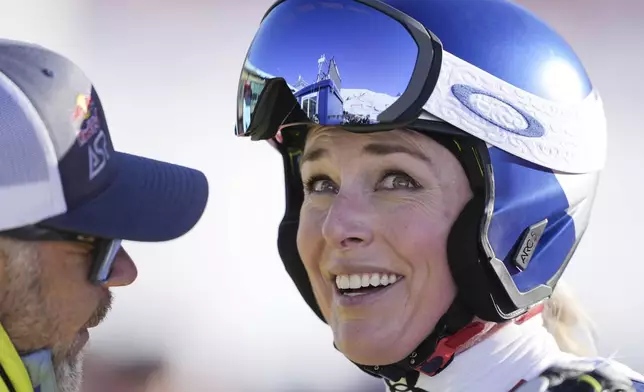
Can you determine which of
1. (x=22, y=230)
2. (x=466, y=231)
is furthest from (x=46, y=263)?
(x=466, y=231)

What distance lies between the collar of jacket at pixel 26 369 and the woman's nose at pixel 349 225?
1.74ft

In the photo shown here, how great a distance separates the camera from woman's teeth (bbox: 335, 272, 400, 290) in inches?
73.5

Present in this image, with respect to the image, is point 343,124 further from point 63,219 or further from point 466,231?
point 63,219

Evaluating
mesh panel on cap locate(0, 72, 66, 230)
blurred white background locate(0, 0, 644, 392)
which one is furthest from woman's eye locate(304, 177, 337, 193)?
blurred white background locate(0, 0, 644, 392)

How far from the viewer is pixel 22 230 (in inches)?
66.3

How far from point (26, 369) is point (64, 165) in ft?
1.13

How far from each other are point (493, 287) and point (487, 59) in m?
0.42

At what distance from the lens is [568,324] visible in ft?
7.41

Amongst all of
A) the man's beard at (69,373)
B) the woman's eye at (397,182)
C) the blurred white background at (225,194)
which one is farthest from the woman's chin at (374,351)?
the blurred white background at (225,194)

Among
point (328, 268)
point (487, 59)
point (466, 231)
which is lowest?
point (328, 268)

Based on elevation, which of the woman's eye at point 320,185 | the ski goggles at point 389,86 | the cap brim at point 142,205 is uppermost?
the ski goggles at point 389,86

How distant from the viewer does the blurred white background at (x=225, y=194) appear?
392 cm

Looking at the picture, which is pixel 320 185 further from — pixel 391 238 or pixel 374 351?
pixel 374 351

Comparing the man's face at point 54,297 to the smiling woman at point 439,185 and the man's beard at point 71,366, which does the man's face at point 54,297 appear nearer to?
the man's beard at point 71,366
